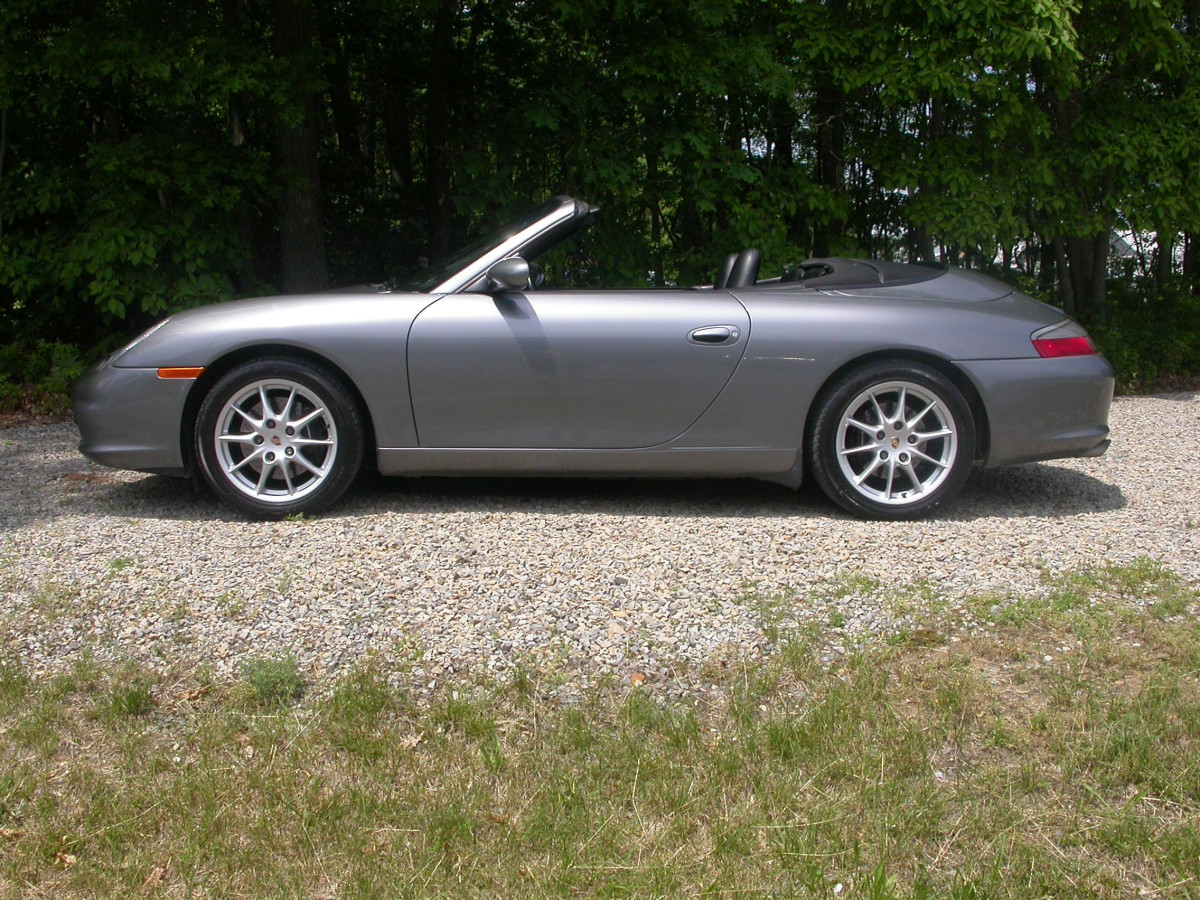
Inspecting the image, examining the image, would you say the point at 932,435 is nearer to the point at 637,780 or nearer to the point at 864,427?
the point at 864,427

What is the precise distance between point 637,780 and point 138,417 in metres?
3.20

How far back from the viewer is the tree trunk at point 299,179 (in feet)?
28.9

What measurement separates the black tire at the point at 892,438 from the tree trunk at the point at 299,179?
5136 mm

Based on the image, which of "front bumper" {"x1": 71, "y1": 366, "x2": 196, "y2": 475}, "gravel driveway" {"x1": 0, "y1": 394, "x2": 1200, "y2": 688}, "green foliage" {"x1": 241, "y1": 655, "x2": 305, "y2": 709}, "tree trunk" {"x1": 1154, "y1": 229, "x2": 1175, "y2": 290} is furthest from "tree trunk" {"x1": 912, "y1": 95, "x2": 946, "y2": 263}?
"green foliage" {"x1": 241, "y1": 655, "x2": 305, "y2": 709}

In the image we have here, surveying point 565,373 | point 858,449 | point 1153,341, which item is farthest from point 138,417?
point 1153,341

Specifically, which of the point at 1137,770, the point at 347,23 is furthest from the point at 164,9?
the point at 1137,770

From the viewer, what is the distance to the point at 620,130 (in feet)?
29.6

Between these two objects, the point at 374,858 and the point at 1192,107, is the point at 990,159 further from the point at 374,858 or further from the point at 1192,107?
the point at 374,858

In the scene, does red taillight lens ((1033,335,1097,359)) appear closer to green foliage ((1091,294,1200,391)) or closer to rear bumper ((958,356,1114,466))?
rear bumper ((958,356,1114,466))

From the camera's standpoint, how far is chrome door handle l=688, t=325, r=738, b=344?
513 centimetres

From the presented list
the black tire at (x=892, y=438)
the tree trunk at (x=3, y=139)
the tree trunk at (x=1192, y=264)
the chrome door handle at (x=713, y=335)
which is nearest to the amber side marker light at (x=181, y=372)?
the chrome door handle at (x=713, y=335)

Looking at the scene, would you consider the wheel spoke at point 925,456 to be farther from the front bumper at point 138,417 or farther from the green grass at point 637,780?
the front bumper at point 138,417

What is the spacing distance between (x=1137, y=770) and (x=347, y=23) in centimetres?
940

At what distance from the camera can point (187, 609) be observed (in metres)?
3.99
